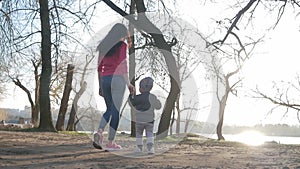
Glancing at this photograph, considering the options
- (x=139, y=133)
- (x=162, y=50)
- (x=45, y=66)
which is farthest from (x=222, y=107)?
(x=139, y=133)

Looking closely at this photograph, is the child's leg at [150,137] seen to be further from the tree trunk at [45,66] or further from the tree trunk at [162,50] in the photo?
the tree trunk at [45,66]

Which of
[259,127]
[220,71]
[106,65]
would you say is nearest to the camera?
[106,65]

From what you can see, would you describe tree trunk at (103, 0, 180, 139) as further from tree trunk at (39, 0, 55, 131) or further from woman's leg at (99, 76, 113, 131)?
woman's leg at (99, 76, 113, 131)

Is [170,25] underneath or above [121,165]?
above

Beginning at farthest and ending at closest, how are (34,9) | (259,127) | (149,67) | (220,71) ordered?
1. (220,71)
2. (259,127)
3. (149,67)
4. (34,9)

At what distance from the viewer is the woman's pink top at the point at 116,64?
5652 mm

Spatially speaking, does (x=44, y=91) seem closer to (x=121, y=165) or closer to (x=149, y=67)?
(x=149, y=67)

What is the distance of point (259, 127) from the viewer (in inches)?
1139

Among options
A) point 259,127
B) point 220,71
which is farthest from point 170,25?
point 220,71

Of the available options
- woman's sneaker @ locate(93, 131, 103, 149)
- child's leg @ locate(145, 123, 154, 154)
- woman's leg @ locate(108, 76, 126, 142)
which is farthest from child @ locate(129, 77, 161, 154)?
woman's sneaker @ locate(93, 131, 103, 149)

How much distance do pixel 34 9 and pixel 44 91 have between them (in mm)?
2893

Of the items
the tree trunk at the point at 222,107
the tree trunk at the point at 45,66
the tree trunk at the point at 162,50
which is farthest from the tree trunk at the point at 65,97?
the tree trunk at the point at 162,50

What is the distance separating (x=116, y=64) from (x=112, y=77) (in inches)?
7.1

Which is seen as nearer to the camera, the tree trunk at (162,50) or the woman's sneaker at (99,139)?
the woman's sneaker at (99,139)
